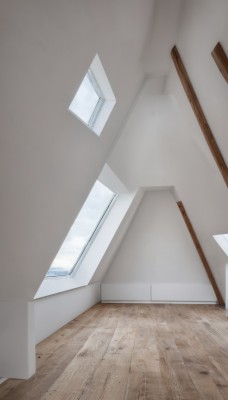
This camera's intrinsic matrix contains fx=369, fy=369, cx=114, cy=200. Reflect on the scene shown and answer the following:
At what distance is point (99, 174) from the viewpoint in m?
4.62

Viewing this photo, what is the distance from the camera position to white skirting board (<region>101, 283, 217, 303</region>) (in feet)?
26.3

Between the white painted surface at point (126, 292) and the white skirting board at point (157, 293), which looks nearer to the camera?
the white skirting board at point (157, 293)

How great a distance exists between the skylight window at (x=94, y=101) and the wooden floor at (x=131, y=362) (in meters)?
2.26

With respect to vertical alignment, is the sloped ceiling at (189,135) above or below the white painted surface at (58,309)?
above

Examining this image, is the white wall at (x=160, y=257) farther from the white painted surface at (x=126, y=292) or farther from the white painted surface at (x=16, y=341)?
the white painted surface at (x=16, y=341)

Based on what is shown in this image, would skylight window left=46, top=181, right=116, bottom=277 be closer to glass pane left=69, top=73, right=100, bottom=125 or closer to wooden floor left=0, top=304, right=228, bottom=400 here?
wooden floor left=0, top=304, right=228, bottom=400

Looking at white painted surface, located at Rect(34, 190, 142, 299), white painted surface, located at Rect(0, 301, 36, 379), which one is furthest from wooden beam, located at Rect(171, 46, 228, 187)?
white painted surface, located at Rect(34, 190, 142, 299)

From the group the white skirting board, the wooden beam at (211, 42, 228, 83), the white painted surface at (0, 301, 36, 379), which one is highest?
the wooden beam at (211, 42, 228, 83)

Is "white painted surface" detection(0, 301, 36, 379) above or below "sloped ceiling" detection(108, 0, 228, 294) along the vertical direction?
below

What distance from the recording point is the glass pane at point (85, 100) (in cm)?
369

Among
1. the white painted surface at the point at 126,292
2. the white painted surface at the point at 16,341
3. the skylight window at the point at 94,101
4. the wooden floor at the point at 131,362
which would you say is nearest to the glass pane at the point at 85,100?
the skylight window at the point at 94,101

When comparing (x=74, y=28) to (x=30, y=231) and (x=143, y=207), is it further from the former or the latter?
(x=143, y=207)

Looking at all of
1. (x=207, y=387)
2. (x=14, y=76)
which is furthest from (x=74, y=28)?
(x=207, y=387)

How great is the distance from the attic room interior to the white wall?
2.80ft
